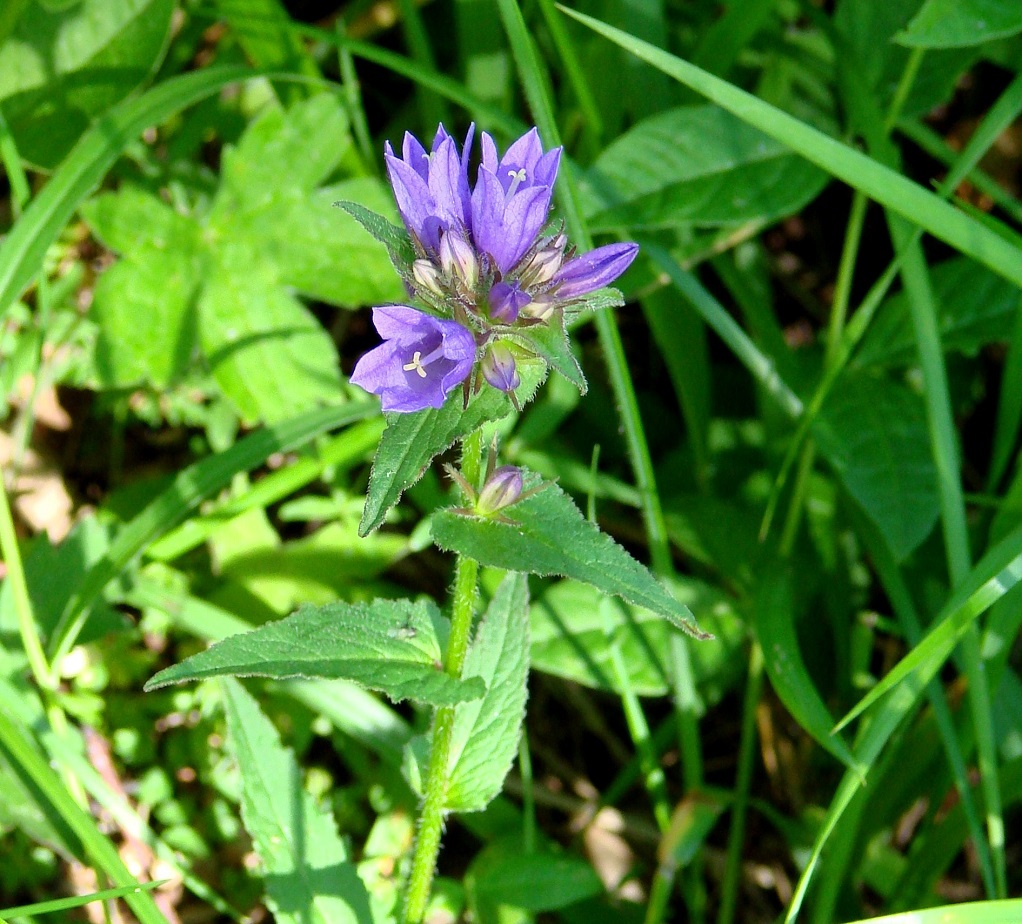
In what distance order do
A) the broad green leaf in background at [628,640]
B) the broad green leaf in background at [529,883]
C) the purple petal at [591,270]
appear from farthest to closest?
the broad green leaf in background at [628,640]
the broad green leaf in background at [529,883]
the purple petal at [591,270]

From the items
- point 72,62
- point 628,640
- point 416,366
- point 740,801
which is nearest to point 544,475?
point 628,640

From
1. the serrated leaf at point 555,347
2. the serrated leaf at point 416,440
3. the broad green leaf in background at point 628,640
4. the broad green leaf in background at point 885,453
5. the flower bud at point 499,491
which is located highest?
the serrated leaf at point 555,347

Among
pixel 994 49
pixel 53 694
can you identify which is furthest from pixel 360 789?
pixel 994 49

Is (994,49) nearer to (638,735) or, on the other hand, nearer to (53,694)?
(638,735)

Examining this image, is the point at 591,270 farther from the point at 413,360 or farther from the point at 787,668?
the point at 787,668

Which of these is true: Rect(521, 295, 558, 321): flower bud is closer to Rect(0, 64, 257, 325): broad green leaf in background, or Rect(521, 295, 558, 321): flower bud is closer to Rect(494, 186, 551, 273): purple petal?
Rect(494, 186, 551, 273): purple petal

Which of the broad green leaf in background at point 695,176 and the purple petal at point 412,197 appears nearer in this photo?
the purple petal at point 412,197

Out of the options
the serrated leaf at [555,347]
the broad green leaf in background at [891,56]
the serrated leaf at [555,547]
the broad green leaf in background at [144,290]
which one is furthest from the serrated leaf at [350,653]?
the broad green leaf in background at [891,56]

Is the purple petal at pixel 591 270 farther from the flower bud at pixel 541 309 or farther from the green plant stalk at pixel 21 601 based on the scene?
the green plant stalk at pixel 21 601
